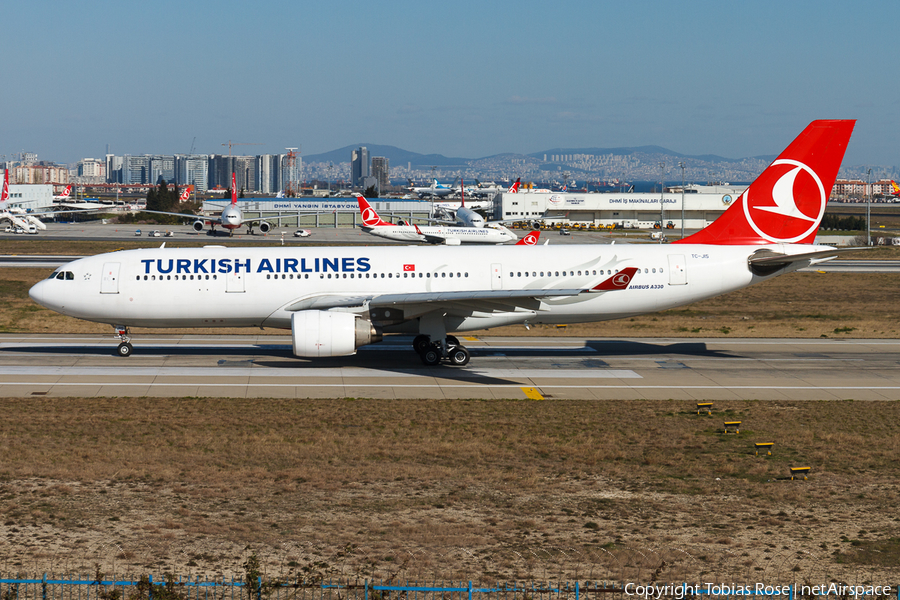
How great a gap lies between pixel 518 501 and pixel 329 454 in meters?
5.65

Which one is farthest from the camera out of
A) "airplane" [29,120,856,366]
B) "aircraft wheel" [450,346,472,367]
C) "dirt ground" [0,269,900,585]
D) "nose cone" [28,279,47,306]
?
"aircraft wheel" [450,346,472,367]

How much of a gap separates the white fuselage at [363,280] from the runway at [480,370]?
76.9 inches

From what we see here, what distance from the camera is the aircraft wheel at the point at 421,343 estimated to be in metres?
33.0

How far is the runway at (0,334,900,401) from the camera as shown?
28.1 metres

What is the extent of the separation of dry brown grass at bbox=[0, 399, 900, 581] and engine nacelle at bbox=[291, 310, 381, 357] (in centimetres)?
406

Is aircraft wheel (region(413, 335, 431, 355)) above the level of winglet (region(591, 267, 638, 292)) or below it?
below

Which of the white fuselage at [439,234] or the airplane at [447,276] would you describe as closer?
the airplane at [447,276]

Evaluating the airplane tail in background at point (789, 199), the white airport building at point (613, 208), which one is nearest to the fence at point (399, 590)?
the airplane tail in background at point (789, 199)

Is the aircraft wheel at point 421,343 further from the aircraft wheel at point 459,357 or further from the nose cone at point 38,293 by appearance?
the nose cone at point 38,293

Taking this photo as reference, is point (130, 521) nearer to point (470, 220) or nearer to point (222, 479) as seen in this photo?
point (222, 479)

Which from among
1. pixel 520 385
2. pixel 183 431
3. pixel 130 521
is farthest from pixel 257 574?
pixel 520 385

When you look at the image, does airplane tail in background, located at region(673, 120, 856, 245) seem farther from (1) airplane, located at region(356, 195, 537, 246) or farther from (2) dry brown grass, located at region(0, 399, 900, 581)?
(1) airplane, located at region(356, 195, 537, 246)

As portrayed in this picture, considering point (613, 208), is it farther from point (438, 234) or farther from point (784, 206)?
point (784, 206)

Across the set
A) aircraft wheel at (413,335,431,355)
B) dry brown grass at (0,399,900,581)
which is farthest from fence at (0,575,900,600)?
aircraft wheel at (413,335,431,355)
